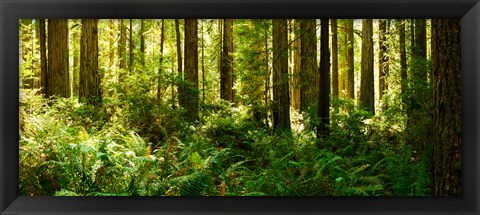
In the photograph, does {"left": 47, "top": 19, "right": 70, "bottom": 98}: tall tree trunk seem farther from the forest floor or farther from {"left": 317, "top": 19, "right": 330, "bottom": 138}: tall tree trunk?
{"left": 317, "top": 19, "right": 330, "bottom": 138}: tall tree trunk

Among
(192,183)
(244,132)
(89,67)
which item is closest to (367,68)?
(244,132)

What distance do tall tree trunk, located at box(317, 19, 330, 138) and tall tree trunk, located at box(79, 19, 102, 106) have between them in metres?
4.87

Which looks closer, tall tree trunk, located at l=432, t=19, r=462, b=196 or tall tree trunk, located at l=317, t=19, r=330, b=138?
tall tree trunk, located at l=432, t=19, r=462, b=196

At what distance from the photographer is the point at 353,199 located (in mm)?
1644

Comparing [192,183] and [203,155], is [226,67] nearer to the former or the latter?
[203,155]

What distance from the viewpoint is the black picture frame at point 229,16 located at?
1.60 metres

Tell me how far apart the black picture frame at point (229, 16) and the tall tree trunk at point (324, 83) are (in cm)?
613

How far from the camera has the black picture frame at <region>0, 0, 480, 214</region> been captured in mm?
Answer: 1598

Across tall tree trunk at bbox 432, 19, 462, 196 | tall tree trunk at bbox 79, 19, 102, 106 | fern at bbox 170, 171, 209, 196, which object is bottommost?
fern at bbox 170, 171, 209, 196

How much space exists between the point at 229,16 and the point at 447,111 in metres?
1.89

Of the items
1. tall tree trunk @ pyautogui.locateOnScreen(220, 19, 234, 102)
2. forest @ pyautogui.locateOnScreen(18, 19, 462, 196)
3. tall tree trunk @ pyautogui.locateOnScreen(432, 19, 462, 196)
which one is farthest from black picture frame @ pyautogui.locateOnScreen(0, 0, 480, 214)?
tall tree trunk @ pyautogui.locateOnScreen(220, 19, 234, 102)

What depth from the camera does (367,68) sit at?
12.7 m
